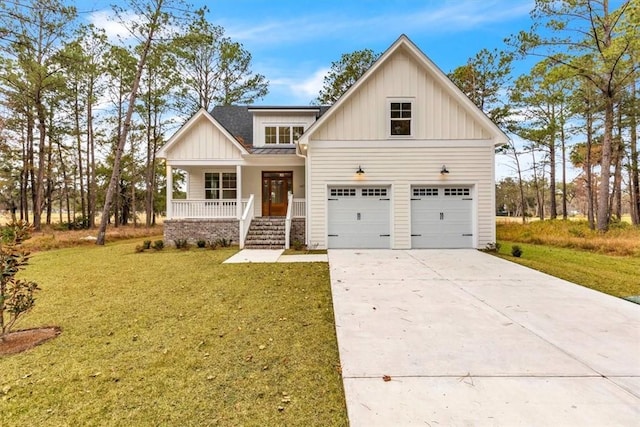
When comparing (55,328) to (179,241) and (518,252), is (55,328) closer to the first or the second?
(179,241)

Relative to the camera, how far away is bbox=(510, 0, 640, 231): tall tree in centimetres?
1373

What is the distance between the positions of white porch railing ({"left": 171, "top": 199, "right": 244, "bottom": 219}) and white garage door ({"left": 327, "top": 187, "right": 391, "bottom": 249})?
4.22 metres

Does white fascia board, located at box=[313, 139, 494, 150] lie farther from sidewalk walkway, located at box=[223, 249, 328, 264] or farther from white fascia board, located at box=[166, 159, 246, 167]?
sidewalk walkway, located at box=[223, 249, 328, 264]

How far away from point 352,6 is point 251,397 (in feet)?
52.9

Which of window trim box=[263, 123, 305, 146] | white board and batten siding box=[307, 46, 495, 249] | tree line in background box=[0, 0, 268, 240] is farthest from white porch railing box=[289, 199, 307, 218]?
tree line in background box=[0, 0, 268, 240]

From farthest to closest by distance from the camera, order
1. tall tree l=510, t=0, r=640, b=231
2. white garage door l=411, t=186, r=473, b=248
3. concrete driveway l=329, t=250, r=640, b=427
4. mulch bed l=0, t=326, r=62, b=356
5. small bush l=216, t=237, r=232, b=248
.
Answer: tall tree l=510, t=0, r=640, b=231
small bush l=216, t=237, r=232, b=248
white garage door l=411, t=186, r=473, b=248
mulch bed l=0, t=326, r=62, b=356
concrete driveway l=329, t=250, r=640, b=427

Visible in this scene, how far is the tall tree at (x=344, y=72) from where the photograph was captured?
2261 centimetres

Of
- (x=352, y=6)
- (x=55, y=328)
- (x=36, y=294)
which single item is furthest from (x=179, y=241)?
(x=352, y=6)

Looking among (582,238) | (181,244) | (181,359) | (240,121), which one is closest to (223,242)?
(181,244)

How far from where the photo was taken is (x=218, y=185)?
14680mm

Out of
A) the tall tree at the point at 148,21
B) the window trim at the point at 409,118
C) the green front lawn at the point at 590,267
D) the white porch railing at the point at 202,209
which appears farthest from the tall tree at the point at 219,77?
the green front lawn at the point at 590,267

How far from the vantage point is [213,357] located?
3.35 metres

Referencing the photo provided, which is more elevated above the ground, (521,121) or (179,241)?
(521,121)

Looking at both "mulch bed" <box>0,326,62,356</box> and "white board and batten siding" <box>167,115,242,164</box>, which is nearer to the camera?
"mulch bed" <box>0,326,62,356</box>
